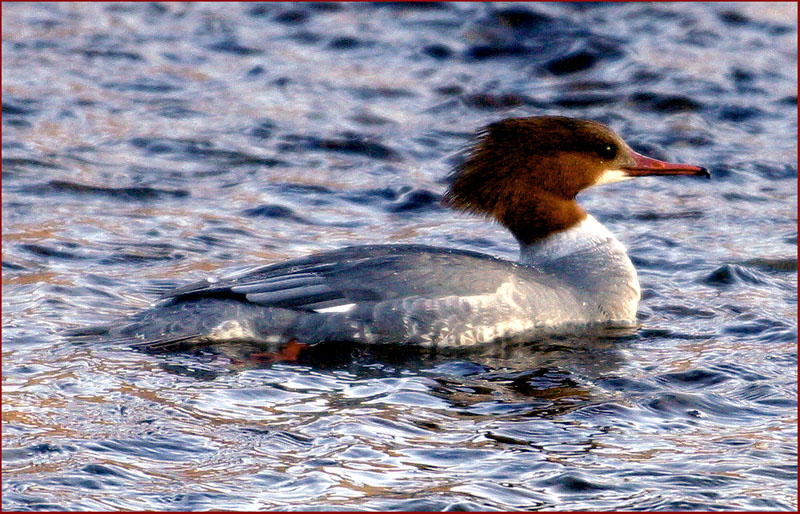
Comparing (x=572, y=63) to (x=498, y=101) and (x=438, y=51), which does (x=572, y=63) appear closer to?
(x=498, y=101)

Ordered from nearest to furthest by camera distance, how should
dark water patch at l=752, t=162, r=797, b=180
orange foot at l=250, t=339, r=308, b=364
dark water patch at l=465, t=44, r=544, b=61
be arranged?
1. orange foot at l=250, t=339, r=308, b=364
2. dark water patch at l=752, t=162, r=797, b=180
3. dark water patch at l=465, t=44, r=544, b=61

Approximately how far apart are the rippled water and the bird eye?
1.01 m

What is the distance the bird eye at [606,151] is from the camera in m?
7.85

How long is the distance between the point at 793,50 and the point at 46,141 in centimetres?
784

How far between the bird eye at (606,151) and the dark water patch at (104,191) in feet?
11.9

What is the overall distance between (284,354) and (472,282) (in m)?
1.17

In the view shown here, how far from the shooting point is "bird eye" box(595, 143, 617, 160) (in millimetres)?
7852

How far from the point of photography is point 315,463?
5.44 meters

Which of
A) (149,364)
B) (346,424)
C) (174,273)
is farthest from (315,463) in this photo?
(174,273)

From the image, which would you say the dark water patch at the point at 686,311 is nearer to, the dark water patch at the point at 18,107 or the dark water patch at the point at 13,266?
the dark water patch at the point at 13,266

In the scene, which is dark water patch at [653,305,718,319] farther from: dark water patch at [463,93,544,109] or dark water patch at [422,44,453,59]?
dark water patch at [422,44,453,59]

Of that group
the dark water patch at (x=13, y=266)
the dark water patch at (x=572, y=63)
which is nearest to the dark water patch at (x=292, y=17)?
the dark water patch at (x=572, y=63)

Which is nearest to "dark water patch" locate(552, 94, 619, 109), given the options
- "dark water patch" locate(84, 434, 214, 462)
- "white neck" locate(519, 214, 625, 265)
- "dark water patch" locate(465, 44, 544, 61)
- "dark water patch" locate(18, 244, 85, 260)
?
"dark water patch" locate(465, 44, 544, 61)

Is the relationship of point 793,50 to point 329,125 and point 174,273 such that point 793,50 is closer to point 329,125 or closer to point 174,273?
point 329,125
